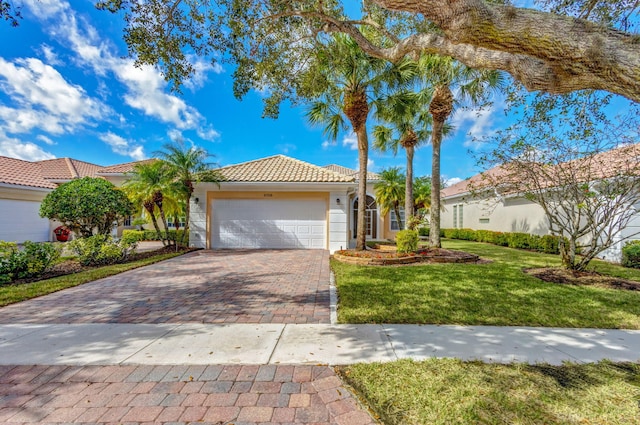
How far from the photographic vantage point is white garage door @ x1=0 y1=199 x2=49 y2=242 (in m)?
14.5

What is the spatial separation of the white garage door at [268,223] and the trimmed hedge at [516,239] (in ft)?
34.4

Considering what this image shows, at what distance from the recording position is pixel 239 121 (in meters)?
17.3

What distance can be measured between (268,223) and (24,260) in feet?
28.3

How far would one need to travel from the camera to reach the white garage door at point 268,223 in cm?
1401

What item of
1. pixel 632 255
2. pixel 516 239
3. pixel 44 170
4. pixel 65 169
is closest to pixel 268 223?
pixel 516 239

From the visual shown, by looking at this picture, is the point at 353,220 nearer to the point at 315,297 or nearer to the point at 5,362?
the point at 315,297

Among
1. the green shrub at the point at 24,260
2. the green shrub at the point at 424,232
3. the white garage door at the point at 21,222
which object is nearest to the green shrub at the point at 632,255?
the green shrub at the point at 424,232

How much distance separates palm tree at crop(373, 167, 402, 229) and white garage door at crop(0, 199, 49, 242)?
20323 mm

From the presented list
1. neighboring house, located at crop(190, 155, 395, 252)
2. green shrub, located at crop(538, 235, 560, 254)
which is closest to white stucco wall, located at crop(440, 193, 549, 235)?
green shrub, located at crop(538, 235, 560, 254)

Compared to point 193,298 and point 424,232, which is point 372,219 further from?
point 193,298

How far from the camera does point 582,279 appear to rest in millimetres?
7496

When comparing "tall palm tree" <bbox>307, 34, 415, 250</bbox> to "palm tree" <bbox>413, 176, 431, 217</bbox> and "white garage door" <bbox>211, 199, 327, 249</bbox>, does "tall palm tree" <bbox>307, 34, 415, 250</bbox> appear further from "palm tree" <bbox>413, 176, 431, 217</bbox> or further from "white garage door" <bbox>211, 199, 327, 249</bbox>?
"palm tree" <bbox>413, 176, 431, 217</bbox>

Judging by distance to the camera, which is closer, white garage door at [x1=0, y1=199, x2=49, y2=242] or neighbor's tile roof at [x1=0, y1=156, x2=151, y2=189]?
white garage door at [x1=0, y1=199, x2=49, y2=242]

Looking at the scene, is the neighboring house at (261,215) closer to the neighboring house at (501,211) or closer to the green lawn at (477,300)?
the green lawn at (477,300)
